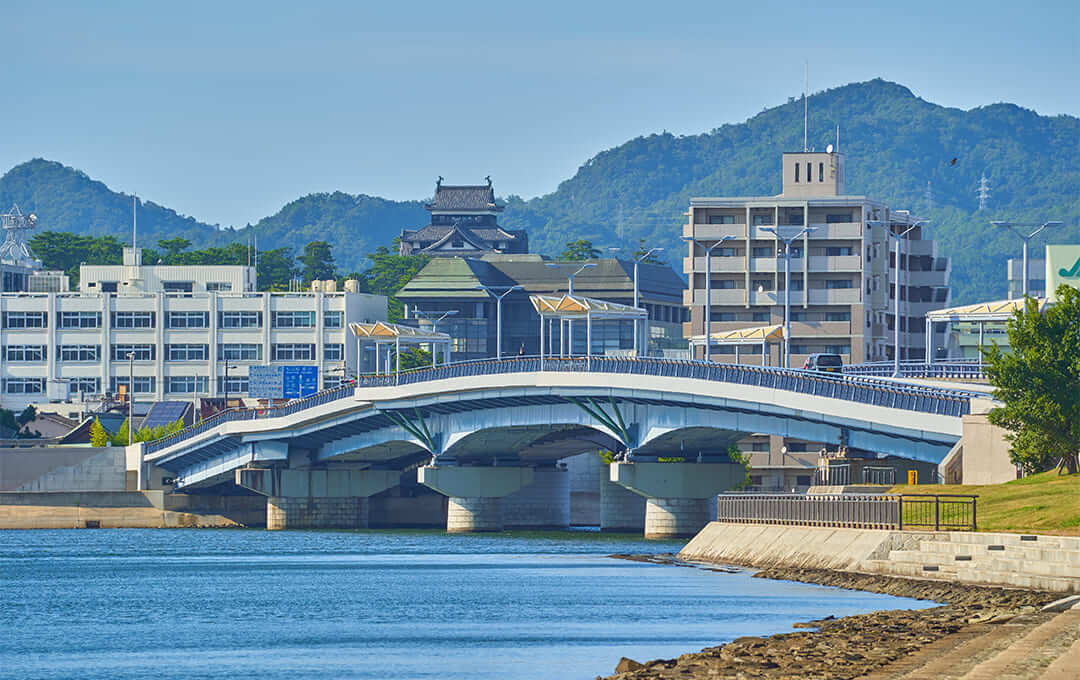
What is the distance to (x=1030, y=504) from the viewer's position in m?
71.2

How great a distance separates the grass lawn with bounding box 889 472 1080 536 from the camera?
65.7 m

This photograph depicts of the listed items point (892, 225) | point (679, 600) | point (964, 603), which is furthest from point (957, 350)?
point (964, 603)

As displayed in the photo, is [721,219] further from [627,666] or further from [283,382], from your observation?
[627,666]

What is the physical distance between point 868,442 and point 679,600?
36789 millimetres

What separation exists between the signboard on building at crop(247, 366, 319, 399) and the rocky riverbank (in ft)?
341

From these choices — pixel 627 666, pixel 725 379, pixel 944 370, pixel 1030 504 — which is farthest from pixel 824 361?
pixel 627 666

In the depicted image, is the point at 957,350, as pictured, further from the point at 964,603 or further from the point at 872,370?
the point at 964,603

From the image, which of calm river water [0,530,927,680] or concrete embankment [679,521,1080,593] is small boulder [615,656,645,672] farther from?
concrete embankment [679,521,1080,593]

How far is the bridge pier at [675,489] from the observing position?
4702 inches

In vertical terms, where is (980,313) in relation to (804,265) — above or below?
below

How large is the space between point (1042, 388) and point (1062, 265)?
62000mm

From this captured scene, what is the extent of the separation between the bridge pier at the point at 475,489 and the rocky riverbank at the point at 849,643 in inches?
2820

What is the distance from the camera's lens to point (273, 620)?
68.4 m

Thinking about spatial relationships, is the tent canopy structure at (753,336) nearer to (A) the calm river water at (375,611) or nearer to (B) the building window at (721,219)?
(B) the building window at (721,219)
